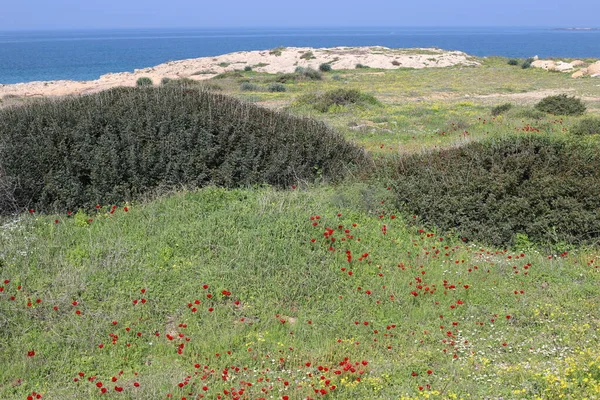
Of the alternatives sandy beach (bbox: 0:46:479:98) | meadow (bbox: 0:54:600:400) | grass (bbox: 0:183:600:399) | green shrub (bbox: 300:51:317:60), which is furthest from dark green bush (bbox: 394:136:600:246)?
green shrub (bbox: 300:51:317:60)

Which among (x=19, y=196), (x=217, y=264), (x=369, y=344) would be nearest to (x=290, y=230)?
(x=217, y=264)

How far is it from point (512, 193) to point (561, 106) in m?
14.4

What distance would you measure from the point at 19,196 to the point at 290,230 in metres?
4.91

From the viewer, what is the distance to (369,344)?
5965 mm

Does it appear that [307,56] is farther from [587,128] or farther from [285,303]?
[285,303]

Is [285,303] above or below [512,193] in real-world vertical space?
below

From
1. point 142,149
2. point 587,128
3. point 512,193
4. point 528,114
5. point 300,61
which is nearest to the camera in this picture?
Answer: point 512,193

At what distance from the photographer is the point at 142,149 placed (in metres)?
10.2

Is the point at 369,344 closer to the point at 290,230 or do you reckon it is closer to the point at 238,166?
the point at 290,230

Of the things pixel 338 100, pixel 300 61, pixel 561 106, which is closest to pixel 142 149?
pixel 338 100

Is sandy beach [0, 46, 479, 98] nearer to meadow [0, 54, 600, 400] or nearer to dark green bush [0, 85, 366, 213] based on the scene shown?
Answer: dark green bush [0, 85, 366, 213]

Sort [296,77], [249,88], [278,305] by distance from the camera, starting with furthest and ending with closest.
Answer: [296,77]
[249,88]
[278,305]

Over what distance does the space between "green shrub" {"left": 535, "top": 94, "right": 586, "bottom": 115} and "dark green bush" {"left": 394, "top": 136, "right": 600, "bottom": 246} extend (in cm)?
1199

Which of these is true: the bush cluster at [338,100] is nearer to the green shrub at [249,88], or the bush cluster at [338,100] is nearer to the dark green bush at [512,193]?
the green shrub at [249,88]
